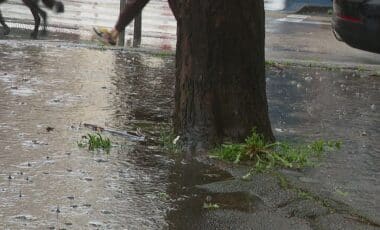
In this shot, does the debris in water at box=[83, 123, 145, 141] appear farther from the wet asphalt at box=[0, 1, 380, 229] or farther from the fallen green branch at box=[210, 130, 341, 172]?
the fallen green branch at box=[210, 130, 341, 172]

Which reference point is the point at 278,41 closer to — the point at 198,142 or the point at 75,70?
the point at 75,70

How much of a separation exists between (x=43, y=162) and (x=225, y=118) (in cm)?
143

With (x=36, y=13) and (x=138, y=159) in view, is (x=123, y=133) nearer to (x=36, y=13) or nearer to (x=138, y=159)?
(x=138, y=159)

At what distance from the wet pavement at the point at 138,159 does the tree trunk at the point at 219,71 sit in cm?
39

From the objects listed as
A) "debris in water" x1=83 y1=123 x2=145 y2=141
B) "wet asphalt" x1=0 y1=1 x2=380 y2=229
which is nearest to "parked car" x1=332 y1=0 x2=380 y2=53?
"wet asphalt" x1=0 y1=1 x2=380 y2=229

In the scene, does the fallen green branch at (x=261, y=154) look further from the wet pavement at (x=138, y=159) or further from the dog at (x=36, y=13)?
the dog at (x=36, y=13)

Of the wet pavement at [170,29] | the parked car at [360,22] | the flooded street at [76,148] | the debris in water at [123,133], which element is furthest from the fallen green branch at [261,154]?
the wet pavement at [170,29]

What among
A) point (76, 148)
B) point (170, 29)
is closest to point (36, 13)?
point (170, 29)

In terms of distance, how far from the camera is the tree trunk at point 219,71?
5.77 metres

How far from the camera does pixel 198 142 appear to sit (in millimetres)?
6031

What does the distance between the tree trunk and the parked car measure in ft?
15.0

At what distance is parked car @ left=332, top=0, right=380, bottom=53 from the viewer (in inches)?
398

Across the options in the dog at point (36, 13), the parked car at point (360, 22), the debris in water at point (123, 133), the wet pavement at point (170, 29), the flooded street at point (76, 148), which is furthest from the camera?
the wet pavement at point (170, 29)

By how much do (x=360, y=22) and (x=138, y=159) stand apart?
5445mm
